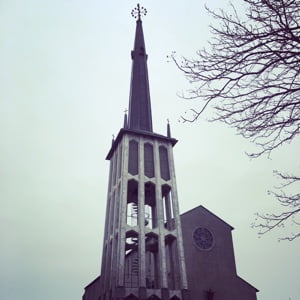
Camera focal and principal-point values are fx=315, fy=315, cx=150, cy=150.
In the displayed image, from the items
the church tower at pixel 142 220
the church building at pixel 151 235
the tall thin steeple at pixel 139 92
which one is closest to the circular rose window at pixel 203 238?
the church building at pixel 151 235

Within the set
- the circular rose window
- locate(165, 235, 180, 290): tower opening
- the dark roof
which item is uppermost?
the dark roof

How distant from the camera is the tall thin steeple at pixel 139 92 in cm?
2816

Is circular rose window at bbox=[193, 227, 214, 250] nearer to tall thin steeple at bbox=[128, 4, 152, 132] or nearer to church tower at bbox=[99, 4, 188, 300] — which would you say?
church tower at bbox=[99, 4, 188, 300]

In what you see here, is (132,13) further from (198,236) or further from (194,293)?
(194,293)

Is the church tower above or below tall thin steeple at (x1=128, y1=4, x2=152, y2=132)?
below

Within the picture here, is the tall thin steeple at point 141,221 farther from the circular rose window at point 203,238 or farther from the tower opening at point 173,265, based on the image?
the circular rose window at point 203,238

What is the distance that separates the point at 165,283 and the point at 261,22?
1849 centimetres

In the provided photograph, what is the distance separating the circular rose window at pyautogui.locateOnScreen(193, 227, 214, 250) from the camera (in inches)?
1146

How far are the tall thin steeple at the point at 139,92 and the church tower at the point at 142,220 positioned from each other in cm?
10

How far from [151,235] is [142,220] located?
4.13ft

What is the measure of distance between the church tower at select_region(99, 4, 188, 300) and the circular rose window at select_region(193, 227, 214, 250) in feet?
16.3

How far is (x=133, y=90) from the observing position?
30.5 m

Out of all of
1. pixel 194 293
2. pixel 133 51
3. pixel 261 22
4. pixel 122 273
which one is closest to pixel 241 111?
pixel 261 22

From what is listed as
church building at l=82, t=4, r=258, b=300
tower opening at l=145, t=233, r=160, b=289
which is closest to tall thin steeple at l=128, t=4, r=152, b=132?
church building at l=82, t=4, r=258, b=300
